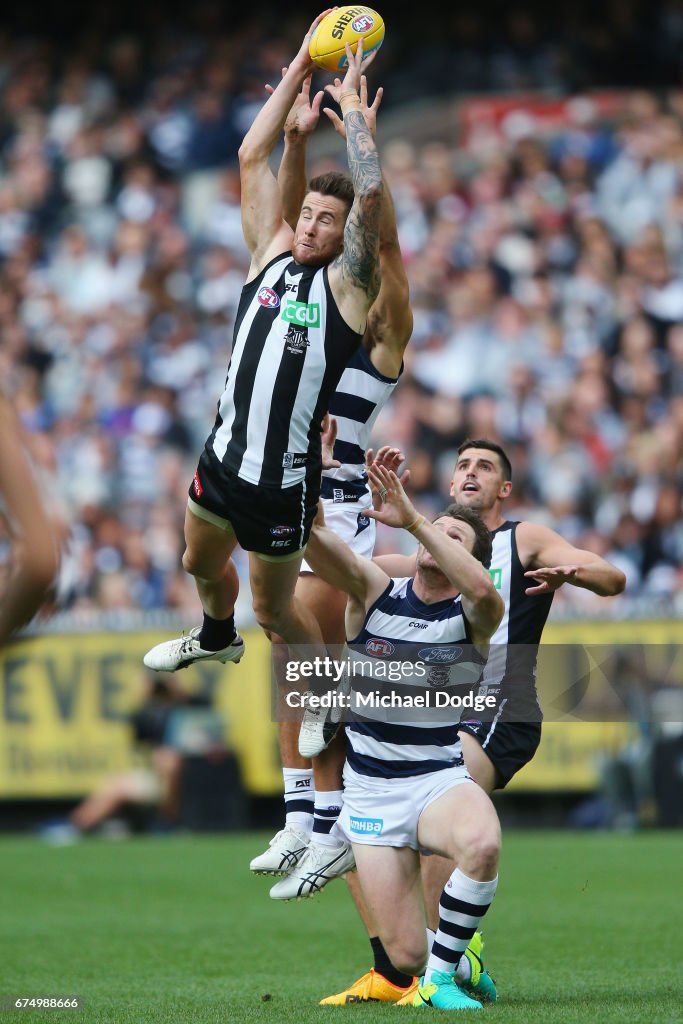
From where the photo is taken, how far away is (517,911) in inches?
411

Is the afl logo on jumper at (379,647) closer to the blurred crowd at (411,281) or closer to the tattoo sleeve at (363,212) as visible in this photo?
the tattoo sleeve at (363,212)

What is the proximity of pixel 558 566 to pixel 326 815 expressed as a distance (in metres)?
1.62

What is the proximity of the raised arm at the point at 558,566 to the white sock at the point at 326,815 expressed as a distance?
1.36 meters

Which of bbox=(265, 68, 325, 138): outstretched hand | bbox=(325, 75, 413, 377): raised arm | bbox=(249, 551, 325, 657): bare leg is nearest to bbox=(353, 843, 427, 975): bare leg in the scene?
bbox=(249, 551, 325, 657): bare leg

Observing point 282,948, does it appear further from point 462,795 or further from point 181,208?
point 181,208

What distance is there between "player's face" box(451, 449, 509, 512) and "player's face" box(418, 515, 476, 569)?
0.58 metres

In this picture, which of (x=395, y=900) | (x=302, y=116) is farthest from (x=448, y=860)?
(x=302, y=116)

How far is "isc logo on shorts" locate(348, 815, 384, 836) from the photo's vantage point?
7105 mm

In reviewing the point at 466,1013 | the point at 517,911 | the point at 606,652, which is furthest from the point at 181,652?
the point at 606,652

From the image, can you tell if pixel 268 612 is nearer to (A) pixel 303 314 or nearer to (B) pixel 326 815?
(B) pixel 326 815

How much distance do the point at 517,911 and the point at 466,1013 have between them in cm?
411

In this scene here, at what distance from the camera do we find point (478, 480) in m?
7.76

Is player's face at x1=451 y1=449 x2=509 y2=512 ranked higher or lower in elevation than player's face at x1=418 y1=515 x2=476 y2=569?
higher

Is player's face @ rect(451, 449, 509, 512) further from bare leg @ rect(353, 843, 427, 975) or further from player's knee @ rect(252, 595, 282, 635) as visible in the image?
bare leg @ rect(353, 843, 427, 975)
